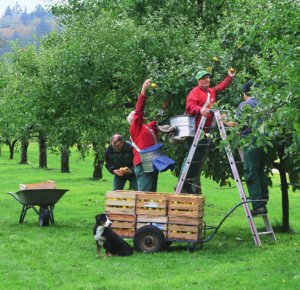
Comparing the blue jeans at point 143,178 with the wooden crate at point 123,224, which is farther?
the blue jeans at point 143,178

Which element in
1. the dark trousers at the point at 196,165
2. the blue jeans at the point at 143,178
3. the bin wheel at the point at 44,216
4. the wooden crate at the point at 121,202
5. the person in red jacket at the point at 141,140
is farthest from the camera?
the bin wheel at the point at 44,216

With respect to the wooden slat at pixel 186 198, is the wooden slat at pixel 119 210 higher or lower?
lower

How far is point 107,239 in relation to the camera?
10594 millimetres

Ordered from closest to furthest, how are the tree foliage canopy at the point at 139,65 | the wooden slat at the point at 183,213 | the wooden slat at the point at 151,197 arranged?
the wooden slat at the point at 183,213 < the wooden slat at the point at 151,197 < the tree foliage canopy at the point at 139,65

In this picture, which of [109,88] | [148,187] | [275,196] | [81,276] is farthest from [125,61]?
[275,196]

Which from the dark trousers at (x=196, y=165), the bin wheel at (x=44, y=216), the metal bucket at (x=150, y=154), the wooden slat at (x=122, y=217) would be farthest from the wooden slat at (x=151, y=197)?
the bin wheel at (x=44, y=216)

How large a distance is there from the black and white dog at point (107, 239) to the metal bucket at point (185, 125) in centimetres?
195

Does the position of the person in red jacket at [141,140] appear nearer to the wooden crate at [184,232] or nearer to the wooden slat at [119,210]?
the wooden slat at [119,210]

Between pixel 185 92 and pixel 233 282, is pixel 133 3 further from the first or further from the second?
pixel 233 282

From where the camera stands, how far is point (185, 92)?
12.9 m

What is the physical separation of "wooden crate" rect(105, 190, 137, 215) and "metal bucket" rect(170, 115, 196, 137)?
127cm

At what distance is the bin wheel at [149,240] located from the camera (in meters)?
10.9

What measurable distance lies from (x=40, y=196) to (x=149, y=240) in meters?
4.38

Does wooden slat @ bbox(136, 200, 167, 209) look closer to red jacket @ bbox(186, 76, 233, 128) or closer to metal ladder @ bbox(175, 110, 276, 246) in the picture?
metal ladder @ bbox(175, 110, 276, 246)
